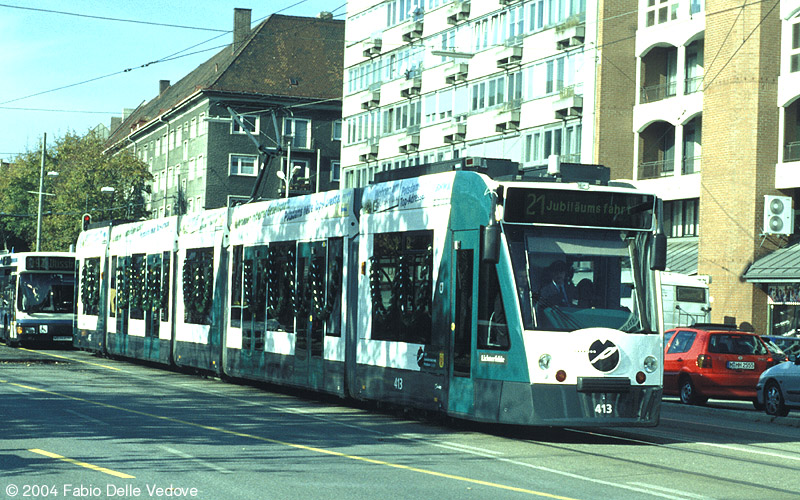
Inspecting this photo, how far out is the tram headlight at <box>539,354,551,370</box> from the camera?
13.9 meters

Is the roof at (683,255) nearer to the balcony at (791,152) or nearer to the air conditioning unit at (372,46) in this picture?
the balcony at (791,152)

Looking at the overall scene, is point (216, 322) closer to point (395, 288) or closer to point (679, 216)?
point (395, 288)

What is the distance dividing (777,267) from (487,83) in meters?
17.7

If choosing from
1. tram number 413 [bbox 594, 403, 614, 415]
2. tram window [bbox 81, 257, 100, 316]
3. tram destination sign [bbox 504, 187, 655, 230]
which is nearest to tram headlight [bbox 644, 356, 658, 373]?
tram number 413 [bbox 594, 403, 614, 415]

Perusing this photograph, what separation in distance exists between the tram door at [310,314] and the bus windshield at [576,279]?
17.5 ft

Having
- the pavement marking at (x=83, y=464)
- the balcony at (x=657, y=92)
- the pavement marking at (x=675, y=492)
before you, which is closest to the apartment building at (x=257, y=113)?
the balcony at (x=657, y=92)

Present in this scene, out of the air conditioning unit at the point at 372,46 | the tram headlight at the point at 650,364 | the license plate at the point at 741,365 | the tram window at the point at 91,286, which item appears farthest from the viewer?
the air conditioning unit at the point at 372,46

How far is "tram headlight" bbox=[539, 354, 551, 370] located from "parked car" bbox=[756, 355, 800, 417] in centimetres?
884

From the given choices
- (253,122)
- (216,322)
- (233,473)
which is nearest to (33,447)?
(233,473)

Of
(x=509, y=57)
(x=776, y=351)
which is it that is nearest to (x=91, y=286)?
(x=776, y=351)

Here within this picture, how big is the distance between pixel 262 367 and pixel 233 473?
1023 cm

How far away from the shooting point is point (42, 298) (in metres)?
37.5

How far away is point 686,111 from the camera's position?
1737 inches

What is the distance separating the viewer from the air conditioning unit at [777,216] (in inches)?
1597
